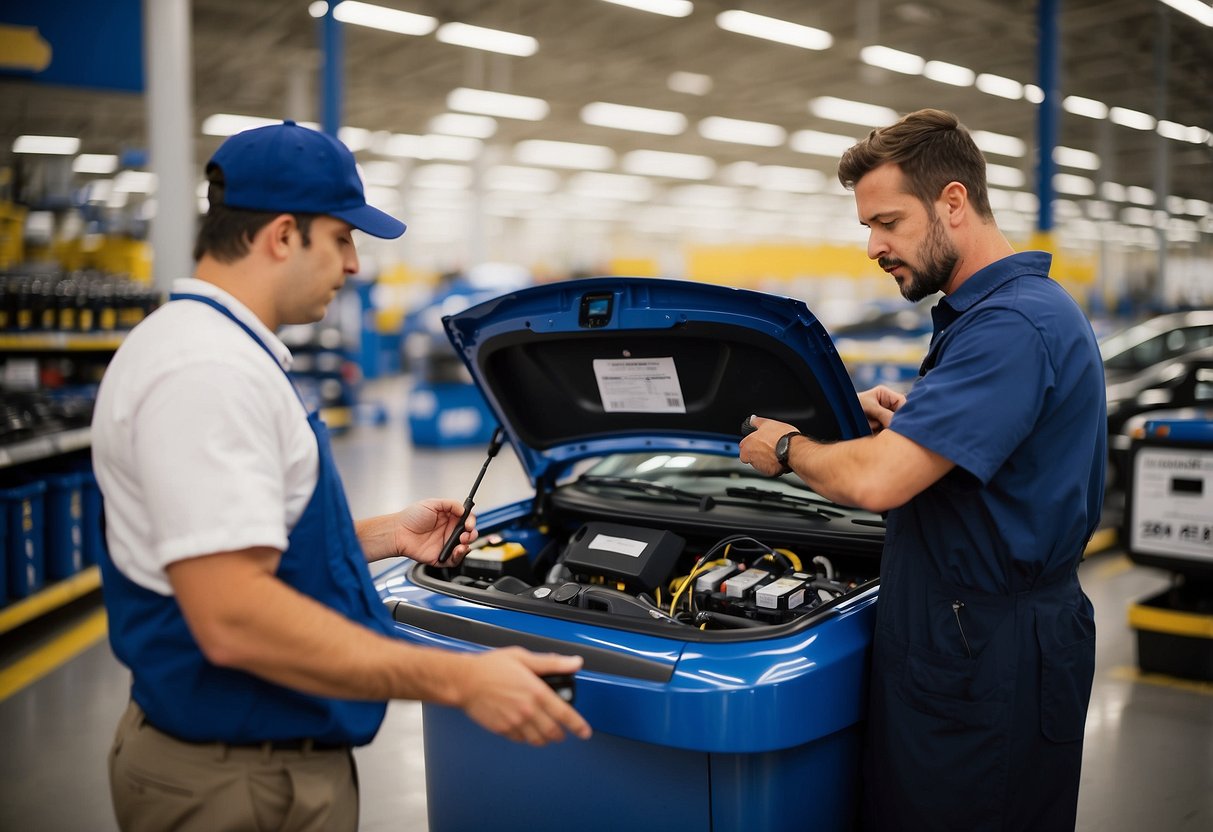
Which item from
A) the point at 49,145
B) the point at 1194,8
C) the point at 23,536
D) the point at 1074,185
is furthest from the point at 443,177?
the point at 23,536

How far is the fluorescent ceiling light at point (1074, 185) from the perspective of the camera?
22.1m

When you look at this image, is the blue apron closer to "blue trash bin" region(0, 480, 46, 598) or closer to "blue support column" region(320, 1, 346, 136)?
"blue trash bin" region(0, 480, 46, 598)

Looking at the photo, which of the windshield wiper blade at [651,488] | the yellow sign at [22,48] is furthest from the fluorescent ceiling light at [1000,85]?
the windshield wiper blade at [651,488]

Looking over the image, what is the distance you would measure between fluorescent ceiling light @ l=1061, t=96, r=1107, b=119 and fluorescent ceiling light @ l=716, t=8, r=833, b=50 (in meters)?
6.45

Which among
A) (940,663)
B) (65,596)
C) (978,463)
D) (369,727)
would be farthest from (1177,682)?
(65,596)

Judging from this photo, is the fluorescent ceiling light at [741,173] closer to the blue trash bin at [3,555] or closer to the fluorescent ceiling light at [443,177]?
the fluorescent ceiling light at [443,177]

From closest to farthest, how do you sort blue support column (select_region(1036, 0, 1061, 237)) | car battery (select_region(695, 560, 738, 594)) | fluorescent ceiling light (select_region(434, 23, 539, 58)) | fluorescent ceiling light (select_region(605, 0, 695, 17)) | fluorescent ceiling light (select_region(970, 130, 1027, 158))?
car battery (select_region(695, 560, 738, 594)) < blue support column (select_region(1036, 0, 1061, 237)) < fluorescent ceiling light (select_region(605, 0, 695, 17)) < fluorescent ceiling light (select_region(434, 23, 539, 58)) < fluorescent ceiling light (select_region(970, 130, 1027, 158))

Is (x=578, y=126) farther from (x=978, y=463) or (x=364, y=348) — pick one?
(x=978, y=463)

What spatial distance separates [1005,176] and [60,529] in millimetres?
22834

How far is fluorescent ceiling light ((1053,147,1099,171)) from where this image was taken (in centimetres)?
1906

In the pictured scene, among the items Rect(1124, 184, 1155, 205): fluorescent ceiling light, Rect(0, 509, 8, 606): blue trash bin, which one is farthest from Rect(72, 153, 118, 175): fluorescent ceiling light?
Rect(1124, 184, 1155, 205): fluorescent ceiling light

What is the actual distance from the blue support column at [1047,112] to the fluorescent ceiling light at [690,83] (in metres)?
6.66

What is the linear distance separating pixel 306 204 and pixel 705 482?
1.52 m

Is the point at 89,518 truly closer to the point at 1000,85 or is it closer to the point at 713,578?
the point at 713,578
